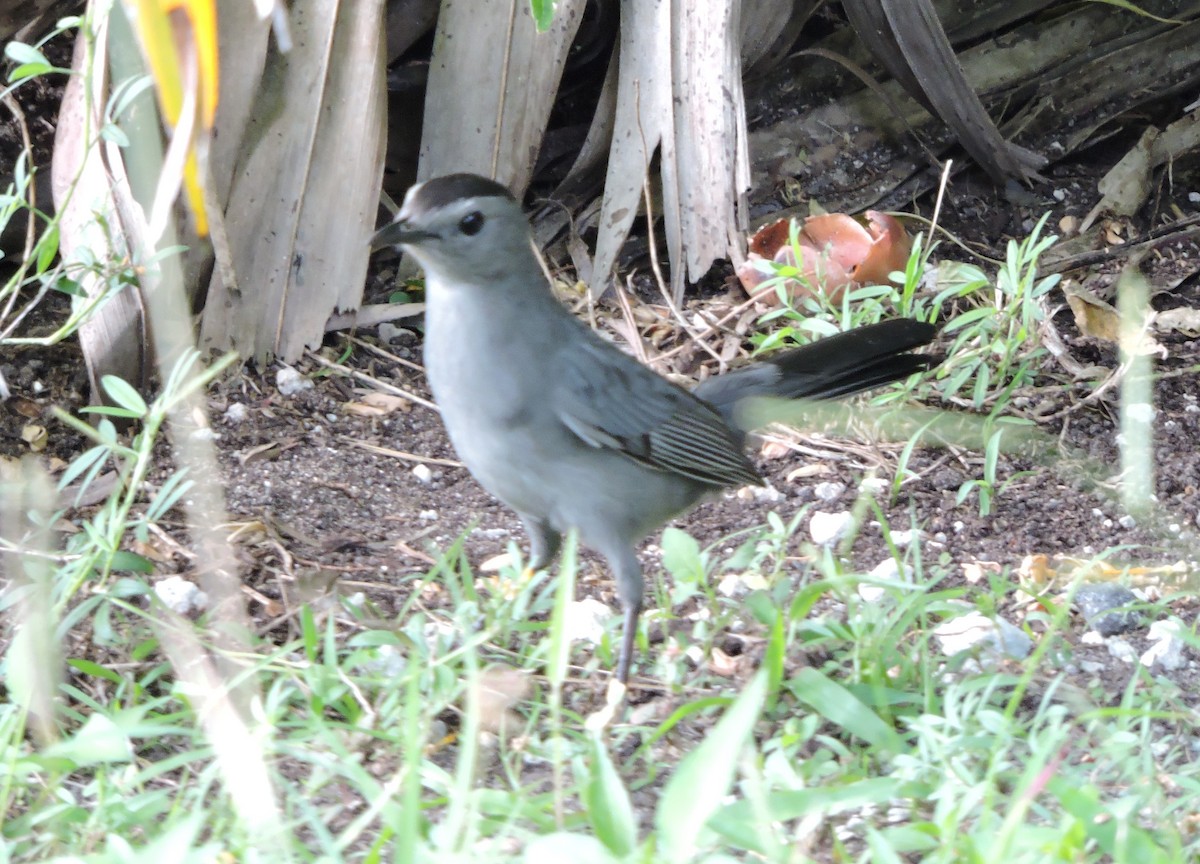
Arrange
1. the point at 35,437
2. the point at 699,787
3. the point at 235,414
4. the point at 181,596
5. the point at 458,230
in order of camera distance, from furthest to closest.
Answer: the point at 235,414
the point at 35,437
the point at 181,596
the point at 458,230
the point at 699,787

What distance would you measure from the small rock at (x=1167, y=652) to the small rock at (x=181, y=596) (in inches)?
91.4

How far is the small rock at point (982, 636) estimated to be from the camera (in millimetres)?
3357

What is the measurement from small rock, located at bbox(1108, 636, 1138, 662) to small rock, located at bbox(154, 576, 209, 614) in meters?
2.26

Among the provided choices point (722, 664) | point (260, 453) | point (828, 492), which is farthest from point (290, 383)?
point (722, 664)

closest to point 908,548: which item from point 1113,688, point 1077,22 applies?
point 1113,688

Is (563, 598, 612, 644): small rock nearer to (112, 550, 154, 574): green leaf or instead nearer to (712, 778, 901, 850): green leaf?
(112, 550, 154, 574): green leaf

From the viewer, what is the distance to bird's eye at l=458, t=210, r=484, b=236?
3.23 metres

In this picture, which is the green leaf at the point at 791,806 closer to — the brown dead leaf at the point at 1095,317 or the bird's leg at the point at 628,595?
the bird's leg at the point at 628,595

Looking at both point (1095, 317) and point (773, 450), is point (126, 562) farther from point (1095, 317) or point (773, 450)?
point (1095, 317)

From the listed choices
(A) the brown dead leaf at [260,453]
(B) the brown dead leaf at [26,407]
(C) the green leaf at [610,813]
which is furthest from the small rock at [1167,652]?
(B) the brown dead leaf at [26,407]

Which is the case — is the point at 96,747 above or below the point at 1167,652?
below

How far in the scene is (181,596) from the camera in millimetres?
3504

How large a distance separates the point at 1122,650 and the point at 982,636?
346 mm

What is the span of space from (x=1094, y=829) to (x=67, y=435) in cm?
333
